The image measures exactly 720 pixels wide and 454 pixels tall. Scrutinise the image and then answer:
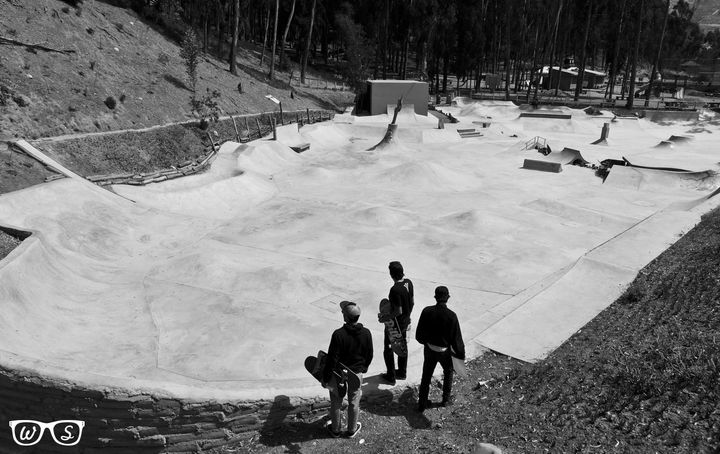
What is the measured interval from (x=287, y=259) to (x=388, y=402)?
26.8 ft

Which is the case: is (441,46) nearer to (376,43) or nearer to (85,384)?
(376,43)

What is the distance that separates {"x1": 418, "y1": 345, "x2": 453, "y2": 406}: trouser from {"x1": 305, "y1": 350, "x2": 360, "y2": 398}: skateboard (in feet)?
3.34

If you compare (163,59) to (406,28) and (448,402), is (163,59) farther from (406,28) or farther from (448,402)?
(406,28)

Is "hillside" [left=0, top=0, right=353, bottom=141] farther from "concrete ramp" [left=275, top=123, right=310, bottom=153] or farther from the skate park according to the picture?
the skate park

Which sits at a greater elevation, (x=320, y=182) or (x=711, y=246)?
(x=711, y=246)

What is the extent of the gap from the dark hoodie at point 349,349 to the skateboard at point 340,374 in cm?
7

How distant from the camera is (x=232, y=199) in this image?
20.2 metres

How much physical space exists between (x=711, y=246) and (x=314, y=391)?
1004 centimetres

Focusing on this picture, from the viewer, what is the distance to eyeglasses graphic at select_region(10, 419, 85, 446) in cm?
632

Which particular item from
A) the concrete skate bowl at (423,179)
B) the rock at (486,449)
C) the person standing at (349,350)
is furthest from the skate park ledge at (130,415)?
the concrete skate bowl at (423,179)

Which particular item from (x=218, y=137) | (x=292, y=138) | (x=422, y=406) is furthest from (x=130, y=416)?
(x=292, y=138)

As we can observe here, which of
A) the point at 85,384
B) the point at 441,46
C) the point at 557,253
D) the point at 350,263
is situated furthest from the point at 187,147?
the point at 441,46

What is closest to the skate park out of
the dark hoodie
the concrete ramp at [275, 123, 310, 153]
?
the dark hoodie

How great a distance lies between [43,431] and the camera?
21.2ft
